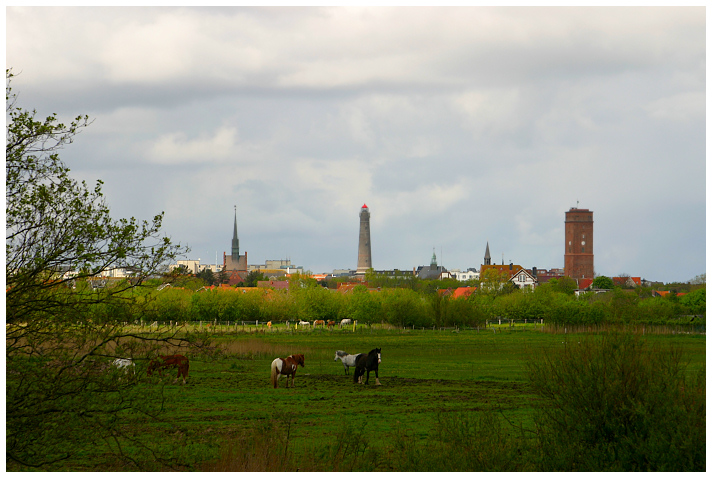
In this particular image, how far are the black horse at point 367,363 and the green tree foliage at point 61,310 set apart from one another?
18.9m

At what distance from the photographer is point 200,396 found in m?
27.6

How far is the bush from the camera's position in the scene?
13617 millimetres

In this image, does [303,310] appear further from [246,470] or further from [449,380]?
[246,470]

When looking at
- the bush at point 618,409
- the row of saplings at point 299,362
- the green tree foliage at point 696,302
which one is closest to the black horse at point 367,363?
the row of saplings at point 299,362

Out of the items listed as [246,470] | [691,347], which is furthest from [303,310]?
[246,470]

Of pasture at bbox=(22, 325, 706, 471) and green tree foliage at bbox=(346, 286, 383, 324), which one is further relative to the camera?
green tree foliage at bbox=(346, 286, 383, 324)

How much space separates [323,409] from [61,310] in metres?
12.8

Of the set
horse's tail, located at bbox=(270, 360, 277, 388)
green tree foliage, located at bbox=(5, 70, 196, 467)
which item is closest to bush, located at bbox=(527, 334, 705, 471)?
Answer: green tree foliage, located at bbox=(5, 70, 196, 467)

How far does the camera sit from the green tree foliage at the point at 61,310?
12438 mm

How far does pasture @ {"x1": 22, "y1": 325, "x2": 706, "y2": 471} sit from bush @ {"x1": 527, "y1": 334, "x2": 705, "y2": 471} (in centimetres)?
73

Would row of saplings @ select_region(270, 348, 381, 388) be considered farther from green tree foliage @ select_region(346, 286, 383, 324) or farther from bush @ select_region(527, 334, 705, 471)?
green tree foliage @ select_region(346, 286, 383, 324)

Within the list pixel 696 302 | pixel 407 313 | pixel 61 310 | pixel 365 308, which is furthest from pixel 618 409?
pixel 696 302

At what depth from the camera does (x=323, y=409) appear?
2447 cm

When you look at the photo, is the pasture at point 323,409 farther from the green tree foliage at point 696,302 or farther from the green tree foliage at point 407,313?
the green tree foliage at point 696,302
